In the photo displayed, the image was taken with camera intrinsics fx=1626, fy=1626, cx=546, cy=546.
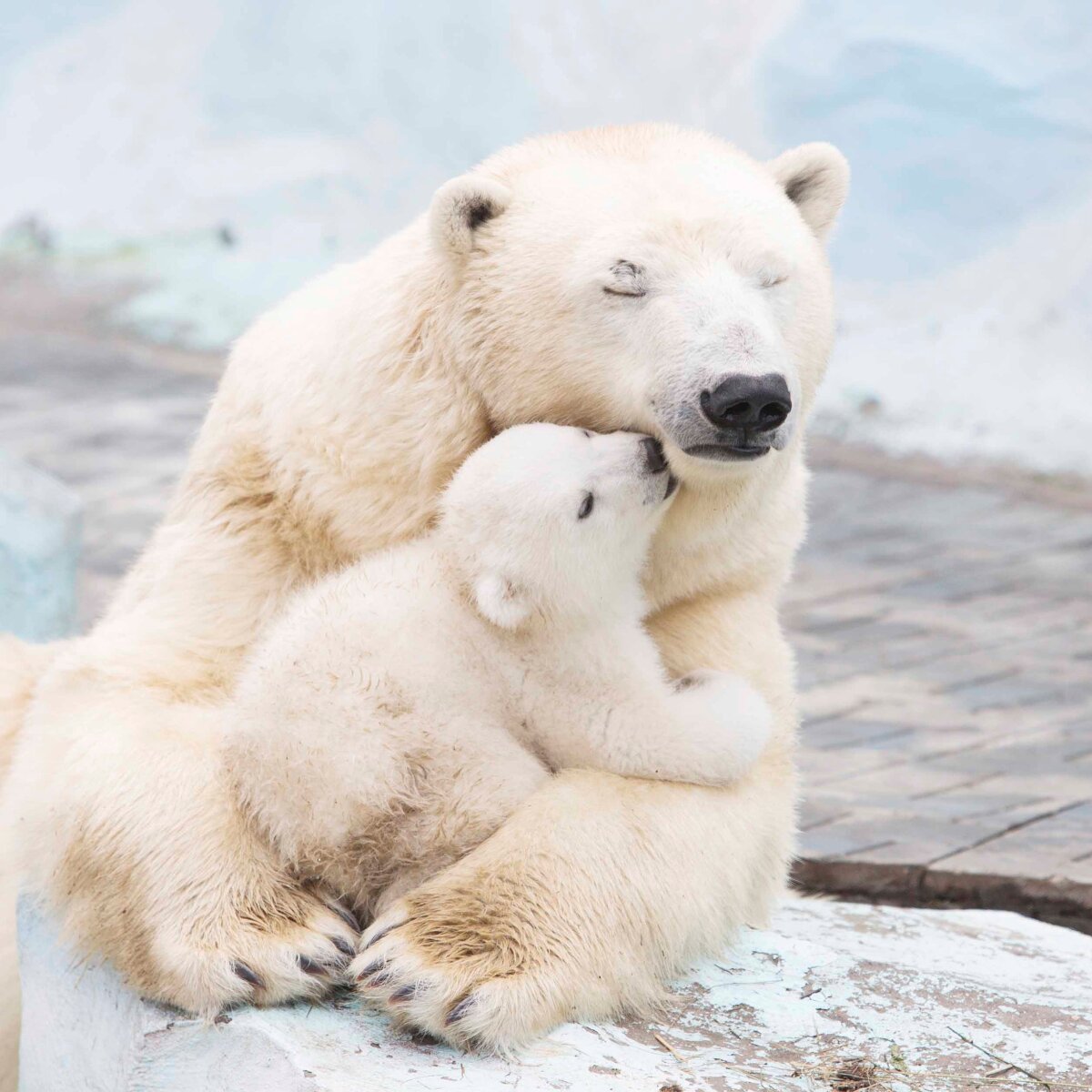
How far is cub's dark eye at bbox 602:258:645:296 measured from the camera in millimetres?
2043

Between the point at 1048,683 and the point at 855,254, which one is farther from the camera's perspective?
the point at 855,254

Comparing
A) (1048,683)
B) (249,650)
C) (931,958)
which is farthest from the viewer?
(1048,683)

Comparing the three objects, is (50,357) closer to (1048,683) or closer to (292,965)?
(1048,683)

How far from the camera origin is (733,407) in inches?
75.6

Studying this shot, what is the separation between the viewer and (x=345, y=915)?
7.04ft

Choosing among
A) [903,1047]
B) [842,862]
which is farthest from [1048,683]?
[903,1047]

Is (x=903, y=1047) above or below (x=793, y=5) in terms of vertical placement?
below

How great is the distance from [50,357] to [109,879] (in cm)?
807

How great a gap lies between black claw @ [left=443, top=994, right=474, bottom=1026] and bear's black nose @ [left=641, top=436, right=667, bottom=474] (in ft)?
2.26

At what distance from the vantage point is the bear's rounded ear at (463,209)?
2166 millimetres

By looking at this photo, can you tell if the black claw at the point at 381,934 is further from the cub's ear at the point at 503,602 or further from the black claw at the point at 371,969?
the cub's ear at the point at 503,602

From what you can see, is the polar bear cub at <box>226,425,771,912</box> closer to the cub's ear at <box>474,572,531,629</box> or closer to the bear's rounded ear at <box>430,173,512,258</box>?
the cub's ear at <box>474,572,531,629</box>

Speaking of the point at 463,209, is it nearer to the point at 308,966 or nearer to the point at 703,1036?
the point at 308,966

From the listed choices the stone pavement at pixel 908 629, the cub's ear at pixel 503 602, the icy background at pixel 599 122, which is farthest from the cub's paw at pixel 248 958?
the icy background at pixel 599 122
